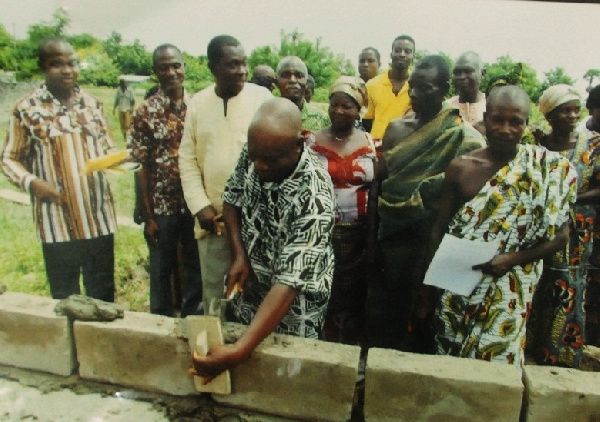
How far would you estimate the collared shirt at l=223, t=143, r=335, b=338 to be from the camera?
1820 millimetres

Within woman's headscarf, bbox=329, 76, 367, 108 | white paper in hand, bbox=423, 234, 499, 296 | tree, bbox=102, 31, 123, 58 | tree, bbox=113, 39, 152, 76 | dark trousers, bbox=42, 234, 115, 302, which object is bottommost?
dark trousers, bbox=42, 234, 115, 302

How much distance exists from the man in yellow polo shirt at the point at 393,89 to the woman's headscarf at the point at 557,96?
1.09 m

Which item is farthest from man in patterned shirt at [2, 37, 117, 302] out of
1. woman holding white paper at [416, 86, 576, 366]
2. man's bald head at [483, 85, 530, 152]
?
man's bald head at [483, 85, 530, 152]

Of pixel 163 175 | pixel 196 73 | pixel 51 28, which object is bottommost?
pixel 163 175

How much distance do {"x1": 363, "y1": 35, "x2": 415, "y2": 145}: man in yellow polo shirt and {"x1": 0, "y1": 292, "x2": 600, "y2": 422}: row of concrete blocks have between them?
2181 millimetres

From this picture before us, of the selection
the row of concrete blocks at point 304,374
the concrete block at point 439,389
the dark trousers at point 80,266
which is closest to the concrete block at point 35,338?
the row of concrete blocks at point 304,374

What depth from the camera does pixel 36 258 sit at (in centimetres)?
437

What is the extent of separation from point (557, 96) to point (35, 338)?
114 inches

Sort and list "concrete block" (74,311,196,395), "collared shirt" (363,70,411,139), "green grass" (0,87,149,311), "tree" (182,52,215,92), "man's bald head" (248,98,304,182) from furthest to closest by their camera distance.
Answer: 1. "green grass" (0,87,149,311)
2. "collared shirt" (363,70,411,139)
3. "tree" (182,52,215,92)
4. "concrete block" (74,311,196,395)
5. "man's bald head" (248,98,304,182)

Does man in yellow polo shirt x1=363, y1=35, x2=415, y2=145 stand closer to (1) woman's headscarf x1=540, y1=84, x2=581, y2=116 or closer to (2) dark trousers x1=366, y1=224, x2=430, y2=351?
(1) woman's headscarf x1=540, y1=84, x2=581, y2=116

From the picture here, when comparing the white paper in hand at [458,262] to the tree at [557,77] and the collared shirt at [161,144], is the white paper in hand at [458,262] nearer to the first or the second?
the tree at [557,77]

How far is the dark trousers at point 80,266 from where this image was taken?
10.1ft

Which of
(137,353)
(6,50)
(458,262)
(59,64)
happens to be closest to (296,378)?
→ (137,353)

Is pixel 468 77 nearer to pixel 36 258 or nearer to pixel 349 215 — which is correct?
pixel 349 215
